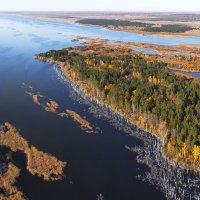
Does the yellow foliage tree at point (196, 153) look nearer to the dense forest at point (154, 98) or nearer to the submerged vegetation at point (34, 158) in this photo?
the dense forest at point (154, 98)

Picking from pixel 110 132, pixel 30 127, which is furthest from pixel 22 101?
pixel 110 132

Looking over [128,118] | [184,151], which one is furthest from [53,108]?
[184,151]

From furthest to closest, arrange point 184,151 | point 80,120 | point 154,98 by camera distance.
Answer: point 154,98 → point 80,120 → point 184,151

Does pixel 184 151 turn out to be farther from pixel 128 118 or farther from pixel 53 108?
pixel 53 108

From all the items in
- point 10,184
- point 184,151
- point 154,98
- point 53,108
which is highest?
point 154,98

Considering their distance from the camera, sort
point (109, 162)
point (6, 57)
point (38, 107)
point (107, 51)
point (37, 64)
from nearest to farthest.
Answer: point (109, 162) < point (38, 107) < point (37, 64) < point (6, 57) < point (107, 51)

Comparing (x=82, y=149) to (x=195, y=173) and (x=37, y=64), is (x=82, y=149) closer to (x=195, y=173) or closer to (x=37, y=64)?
(x=195, y=173)

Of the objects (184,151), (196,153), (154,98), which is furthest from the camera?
(154,98)

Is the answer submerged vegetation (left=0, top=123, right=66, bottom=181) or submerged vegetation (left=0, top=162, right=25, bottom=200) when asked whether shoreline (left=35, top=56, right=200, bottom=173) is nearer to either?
submerged vegetation (left=0, top=123, right=66, bottom=181)

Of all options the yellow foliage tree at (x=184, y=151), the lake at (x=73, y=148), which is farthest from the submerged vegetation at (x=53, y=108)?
the yellow foliage tree at (x=184, y=151)
